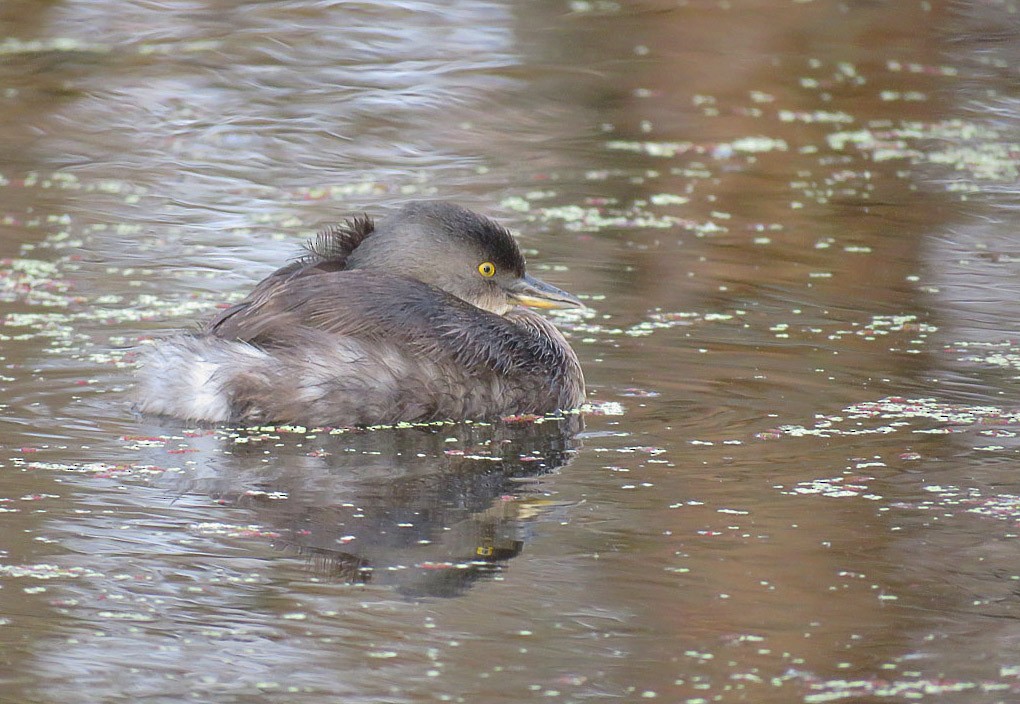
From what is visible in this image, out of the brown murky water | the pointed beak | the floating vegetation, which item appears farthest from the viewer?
the pointed beak

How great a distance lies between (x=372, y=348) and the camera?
654 centimetres

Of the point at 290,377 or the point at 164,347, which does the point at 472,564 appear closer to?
the point at 290,377

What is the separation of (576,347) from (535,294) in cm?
49

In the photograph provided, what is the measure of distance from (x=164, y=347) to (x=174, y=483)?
3.41 feet

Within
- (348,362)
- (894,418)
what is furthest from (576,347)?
(894,418)

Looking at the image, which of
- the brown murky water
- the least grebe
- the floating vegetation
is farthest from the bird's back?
the floating vegetation

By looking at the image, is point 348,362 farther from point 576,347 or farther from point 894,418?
point 894,418

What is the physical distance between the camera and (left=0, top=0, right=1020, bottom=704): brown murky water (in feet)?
14.3

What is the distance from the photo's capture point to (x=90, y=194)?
34.0 ft

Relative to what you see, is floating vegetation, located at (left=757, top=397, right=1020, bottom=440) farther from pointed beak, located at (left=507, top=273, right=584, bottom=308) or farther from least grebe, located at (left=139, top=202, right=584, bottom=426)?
pointed beak, located at (left=507, top=273, right=584, bottom=308)

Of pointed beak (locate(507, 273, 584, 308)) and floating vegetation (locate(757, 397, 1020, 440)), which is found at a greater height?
pointed beak (locate(507, 273, 584, 308))

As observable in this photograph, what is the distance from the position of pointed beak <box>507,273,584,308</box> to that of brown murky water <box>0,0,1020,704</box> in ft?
1.07

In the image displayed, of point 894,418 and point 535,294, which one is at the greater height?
point 535,294

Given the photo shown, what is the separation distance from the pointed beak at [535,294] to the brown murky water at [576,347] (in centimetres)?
32
